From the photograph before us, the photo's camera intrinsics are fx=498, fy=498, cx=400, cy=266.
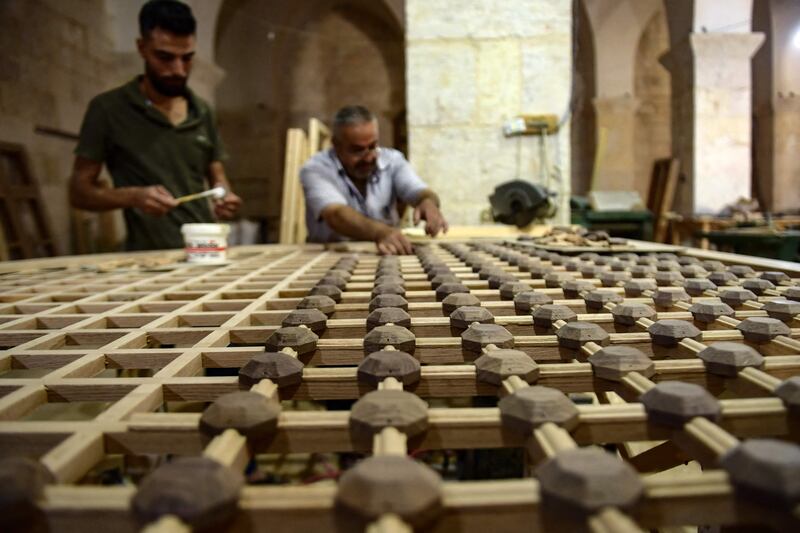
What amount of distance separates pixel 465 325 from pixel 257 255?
1784 millimetres

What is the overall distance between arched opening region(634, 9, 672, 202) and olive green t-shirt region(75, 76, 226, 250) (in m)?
11.1

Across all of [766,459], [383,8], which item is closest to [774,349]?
[766,459]

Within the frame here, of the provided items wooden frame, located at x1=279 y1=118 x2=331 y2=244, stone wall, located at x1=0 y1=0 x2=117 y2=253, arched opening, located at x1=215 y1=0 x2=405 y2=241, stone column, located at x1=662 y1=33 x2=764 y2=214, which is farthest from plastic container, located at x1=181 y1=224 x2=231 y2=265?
arched opening, located at x1=215 y1=0 x2=405 y2=241

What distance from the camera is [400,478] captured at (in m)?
0.41

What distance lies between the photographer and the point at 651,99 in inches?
459

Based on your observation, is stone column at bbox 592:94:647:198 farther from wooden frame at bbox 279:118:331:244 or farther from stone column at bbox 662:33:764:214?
wooden frame at bbox 279:118:331:244

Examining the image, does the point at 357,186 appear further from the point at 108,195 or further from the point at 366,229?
the point at 108,195

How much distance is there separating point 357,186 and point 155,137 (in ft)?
4.26

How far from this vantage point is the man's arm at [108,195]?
2.41 m

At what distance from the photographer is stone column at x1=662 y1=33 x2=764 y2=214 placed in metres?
6.36

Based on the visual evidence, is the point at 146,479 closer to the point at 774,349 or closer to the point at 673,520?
the point at 673,520

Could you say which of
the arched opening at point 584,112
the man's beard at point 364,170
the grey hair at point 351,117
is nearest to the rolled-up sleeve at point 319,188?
the man's beard at point 364,170

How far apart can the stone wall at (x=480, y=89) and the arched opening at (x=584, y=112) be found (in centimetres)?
588

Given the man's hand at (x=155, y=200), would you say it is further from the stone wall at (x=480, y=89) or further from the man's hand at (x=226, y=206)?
the stone wall at (x=480, y=89)
